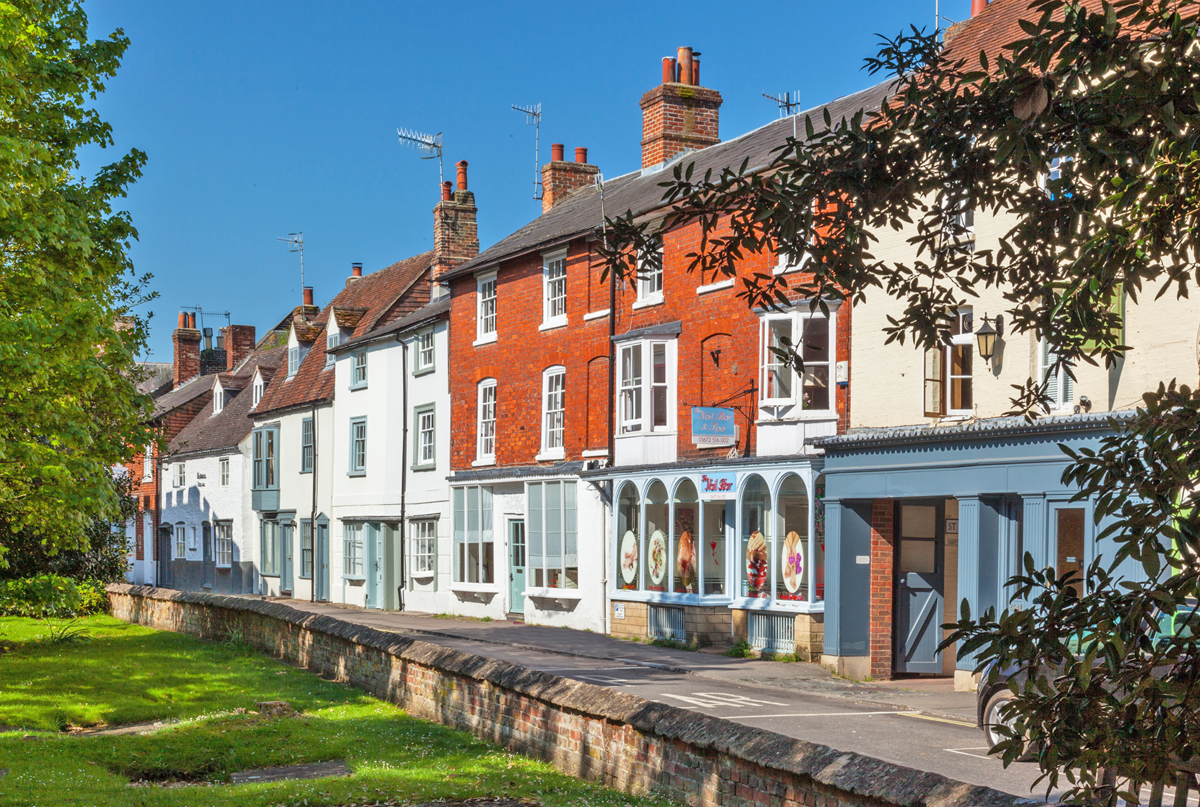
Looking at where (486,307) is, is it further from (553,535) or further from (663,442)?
(663,442)

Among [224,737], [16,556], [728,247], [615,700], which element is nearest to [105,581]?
[16,556]

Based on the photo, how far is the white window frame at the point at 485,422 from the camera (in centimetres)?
3167

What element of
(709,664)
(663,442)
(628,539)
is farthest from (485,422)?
(709,664)

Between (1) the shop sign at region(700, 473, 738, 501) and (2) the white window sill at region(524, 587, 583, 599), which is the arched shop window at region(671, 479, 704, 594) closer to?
(1) the shop sign at region(700, 473, 738, 501)

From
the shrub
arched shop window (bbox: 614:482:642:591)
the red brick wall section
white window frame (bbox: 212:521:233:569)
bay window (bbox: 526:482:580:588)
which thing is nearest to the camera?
A: the shrub

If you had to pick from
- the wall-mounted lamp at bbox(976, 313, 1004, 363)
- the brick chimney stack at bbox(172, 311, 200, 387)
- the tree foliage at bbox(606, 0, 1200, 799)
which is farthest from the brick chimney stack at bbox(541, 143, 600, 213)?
the brick chimney stack at bbox(172, 311, 200, 387)

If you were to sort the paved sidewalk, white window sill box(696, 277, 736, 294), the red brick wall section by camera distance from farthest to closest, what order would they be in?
white window sill box(696, 277, 736, 294)
the red brick wall section
the paved sidewalk

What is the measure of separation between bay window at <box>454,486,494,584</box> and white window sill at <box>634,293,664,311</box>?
7.34 m

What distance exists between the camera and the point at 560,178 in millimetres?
35406

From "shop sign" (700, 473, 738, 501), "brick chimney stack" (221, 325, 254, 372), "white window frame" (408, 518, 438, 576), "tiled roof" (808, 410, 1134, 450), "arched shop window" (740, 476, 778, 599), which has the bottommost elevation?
"white window frame" (408, 518, 438, 576)

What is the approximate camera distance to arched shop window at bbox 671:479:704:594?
23703 mm

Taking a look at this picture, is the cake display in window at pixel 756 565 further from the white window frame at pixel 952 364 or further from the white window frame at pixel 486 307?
the white window frame at pixel 486 307

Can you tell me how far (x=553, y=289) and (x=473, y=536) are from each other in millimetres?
6916

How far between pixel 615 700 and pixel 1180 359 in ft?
31.1
